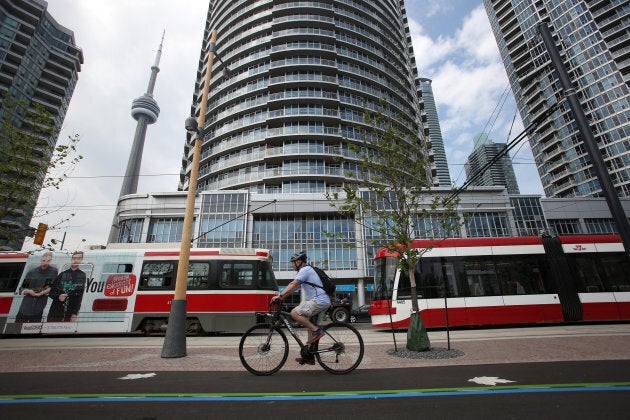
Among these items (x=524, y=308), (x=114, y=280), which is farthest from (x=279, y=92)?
(x=524, y=308)

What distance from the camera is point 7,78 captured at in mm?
56375

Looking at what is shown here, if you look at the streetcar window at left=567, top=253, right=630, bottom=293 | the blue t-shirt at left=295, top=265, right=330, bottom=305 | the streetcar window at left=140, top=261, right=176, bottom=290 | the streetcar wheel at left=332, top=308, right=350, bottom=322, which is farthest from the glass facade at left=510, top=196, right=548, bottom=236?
the blue t-shirt at left=295, top=265, right=330, bottom=305

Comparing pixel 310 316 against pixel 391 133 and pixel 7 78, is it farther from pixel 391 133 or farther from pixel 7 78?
pixel 7 78

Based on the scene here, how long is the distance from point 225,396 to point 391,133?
685 centimetres

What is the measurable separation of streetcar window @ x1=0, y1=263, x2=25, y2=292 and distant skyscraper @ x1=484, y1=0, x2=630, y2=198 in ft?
229

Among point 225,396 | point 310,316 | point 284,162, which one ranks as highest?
point 284,162

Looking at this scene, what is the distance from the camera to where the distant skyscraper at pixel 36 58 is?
Result: 58125mm

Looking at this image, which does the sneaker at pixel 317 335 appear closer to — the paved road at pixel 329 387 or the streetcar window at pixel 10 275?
the paved road at pixel 329 387

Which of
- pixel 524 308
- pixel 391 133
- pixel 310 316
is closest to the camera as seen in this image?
pixel 310 316

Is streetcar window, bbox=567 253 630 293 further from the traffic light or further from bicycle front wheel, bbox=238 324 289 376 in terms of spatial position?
the traffic light

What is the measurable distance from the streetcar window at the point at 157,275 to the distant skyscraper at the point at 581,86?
A: 65542 mm

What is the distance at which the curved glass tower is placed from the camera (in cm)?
4284

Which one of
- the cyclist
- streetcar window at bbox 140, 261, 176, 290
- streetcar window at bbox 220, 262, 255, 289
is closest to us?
the cyclist

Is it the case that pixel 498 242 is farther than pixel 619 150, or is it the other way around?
pixel 619 150
